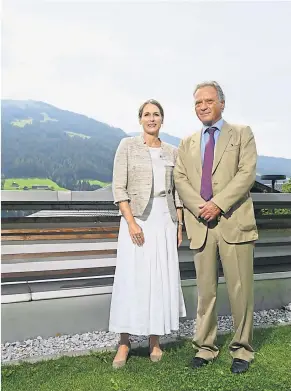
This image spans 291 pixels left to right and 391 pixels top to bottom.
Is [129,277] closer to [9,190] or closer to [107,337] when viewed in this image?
[107,337]

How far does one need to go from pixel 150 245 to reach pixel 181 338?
114 centimetres

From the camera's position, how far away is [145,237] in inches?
119

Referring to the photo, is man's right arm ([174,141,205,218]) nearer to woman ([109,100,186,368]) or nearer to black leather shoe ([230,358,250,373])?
woman ([109,100,186,368])

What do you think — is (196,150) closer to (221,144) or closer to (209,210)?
(221,144)

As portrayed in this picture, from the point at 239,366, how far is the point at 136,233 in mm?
1098

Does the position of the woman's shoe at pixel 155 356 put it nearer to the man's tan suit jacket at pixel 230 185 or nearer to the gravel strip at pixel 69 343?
the gravel strip at pixel 69 343

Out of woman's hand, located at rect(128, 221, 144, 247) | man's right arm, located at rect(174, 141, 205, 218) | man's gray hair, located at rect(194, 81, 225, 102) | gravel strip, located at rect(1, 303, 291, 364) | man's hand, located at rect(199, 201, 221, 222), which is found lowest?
gravel strip, located at rect(1, 303, 291, 364)

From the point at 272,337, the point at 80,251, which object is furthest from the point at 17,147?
the point at 272,337

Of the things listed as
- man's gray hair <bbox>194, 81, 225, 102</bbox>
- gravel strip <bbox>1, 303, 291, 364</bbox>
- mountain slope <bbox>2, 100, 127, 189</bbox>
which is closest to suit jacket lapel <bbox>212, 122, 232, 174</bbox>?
man's gray hair <bbox>194, 81, 225, 102</bbox>

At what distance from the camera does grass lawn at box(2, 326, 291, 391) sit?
2809 millimetres

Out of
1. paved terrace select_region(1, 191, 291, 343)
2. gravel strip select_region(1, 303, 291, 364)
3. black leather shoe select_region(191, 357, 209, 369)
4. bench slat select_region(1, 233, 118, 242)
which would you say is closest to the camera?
black leather shoe select_region(191, 357, 209, 369)

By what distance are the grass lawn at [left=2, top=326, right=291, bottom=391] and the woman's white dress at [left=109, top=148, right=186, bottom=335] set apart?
10.8 inches

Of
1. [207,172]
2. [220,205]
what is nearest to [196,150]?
[207,172]

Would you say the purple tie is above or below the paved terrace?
above
